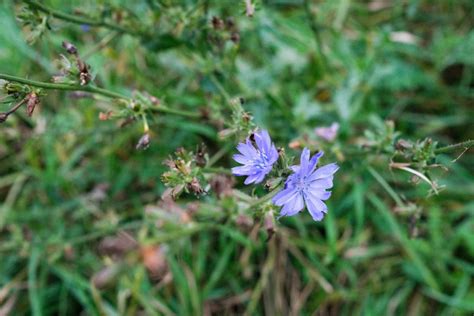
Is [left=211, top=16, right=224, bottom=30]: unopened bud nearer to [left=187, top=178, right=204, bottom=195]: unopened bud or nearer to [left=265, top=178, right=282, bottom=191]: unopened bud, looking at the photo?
[left=187, top=178, right=204, bottom=195]: unopened bud

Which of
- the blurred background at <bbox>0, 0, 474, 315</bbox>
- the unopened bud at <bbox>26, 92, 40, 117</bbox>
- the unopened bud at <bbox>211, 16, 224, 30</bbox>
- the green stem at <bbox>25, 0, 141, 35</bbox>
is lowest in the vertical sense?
the blurred background at <bbox>0, 0, 474, 315</bbox>

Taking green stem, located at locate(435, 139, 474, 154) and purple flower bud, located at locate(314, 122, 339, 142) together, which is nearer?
green stem, located at locate(435, 139, 474, 154)

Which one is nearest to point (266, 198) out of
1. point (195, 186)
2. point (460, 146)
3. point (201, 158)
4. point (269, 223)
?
point (269, 223)

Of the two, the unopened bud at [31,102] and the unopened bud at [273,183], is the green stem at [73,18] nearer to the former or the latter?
the unopened bud at [31,102]

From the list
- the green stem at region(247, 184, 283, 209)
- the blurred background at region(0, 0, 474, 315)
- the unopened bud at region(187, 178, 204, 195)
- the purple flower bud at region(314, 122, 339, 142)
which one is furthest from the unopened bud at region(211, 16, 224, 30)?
the green stem at region(247, 184, 283, 209)

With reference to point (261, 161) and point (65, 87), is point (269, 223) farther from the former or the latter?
point (65, 87)

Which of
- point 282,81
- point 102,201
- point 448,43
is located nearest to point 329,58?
point 282,81
